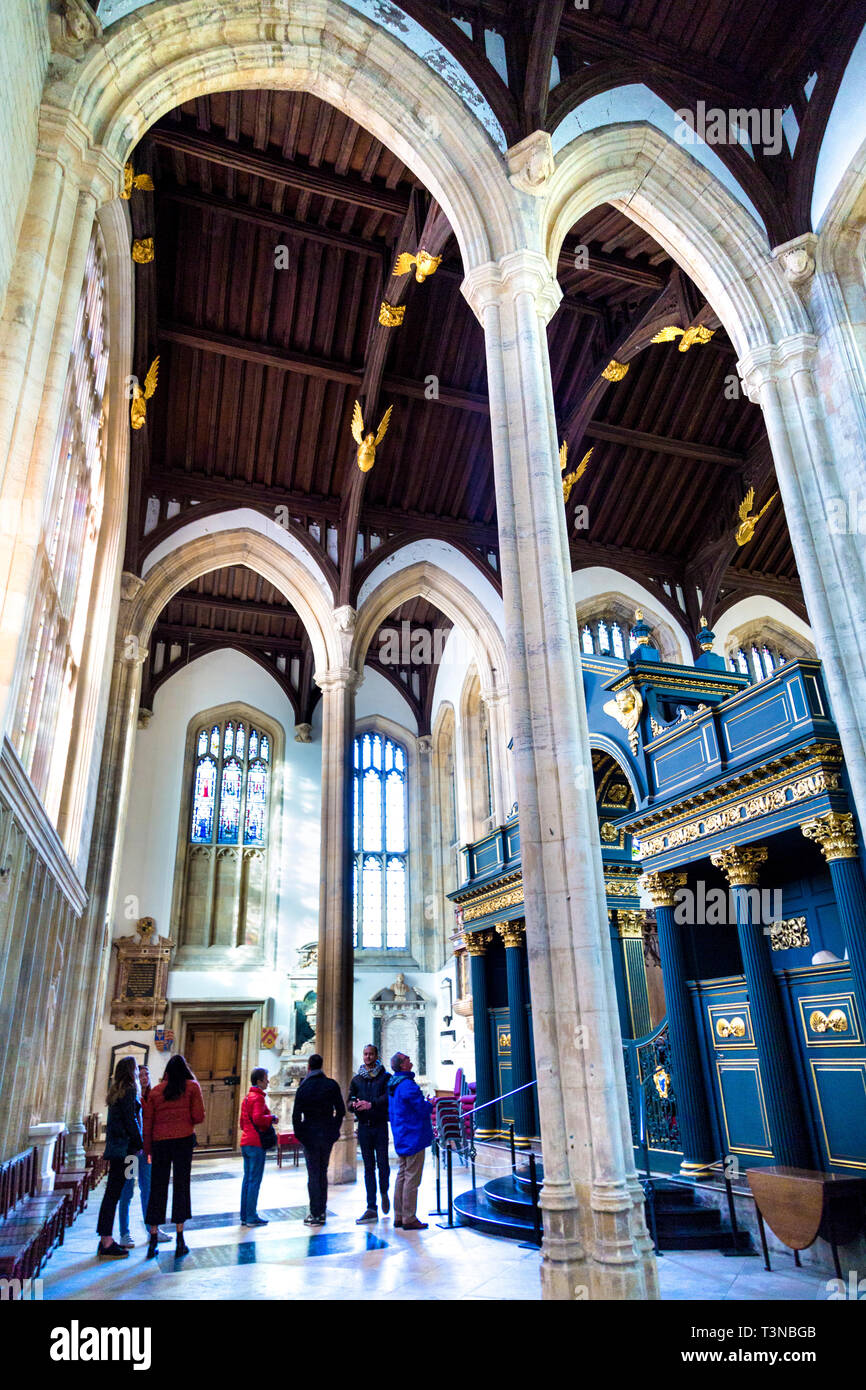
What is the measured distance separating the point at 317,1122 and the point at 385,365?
31.8 ft

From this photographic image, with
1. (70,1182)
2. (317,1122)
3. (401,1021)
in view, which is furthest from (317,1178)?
(401,1021)

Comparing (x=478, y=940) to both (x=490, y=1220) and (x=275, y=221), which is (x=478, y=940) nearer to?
(x=490, y=1220)

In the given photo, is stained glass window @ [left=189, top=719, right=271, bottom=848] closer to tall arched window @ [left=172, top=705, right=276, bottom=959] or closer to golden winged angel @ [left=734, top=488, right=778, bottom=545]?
tall arched window @ [left=172, top=705, right=276, bottom=959]

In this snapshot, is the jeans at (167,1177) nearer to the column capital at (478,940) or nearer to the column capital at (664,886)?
the column capital at (664,886)

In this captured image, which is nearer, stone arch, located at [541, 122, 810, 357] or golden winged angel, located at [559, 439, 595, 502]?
stone arch, located at [541, 122, 810, 357]

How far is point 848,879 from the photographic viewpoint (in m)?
5.66

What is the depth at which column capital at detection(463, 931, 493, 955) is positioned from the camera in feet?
35.1

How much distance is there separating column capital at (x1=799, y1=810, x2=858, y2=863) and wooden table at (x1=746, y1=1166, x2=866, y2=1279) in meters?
1.91

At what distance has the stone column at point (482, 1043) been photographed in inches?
399

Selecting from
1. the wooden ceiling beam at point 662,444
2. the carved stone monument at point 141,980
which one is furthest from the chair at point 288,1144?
the wooden ceiling beam at point 662,444

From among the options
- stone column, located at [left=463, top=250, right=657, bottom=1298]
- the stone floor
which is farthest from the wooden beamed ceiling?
the stone floor

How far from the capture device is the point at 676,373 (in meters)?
13.0
